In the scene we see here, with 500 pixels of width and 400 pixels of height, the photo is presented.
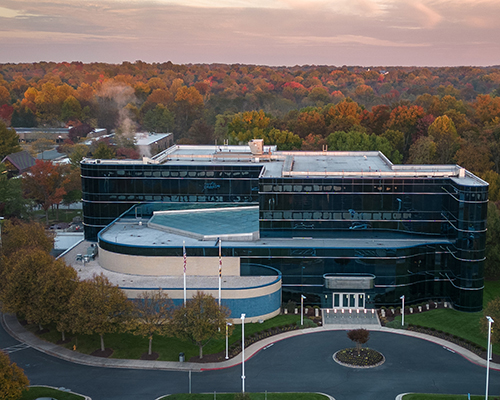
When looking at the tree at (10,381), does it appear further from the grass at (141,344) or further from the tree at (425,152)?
the tree at (425,152)

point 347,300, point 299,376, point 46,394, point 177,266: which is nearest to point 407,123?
point 347,300

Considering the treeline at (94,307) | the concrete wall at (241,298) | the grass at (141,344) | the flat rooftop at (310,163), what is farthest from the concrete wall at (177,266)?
the flat rooftop at (310,163)

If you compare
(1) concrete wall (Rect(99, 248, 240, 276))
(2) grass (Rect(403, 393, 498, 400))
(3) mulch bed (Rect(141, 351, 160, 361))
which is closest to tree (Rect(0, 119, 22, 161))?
(1) concrete wall (Rect(99, 248, 240, 276))

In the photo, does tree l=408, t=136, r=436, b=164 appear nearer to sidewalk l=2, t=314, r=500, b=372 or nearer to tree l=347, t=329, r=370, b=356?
sidewalk l=2, t=314, r=500, b=372

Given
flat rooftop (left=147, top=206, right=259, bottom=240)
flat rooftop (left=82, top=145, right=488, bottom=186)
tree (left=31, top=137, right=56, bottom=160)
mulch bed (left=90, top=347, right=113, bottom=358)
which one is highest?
flat rooftop (left=82, top=145, right=488, bottom=186)

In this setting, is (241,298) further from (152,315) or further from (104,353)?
(104,353)

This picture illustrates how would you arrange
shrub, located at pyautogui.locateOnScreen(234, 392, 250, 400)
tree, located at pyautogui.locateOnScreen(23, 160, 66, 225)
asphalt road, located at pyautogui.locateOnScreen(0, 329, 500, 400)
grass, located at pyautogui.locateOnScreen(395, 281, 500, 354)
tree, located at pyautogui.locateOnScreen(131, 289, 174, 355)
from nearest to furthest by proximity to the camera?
shrub, located at pyautogui.locateOnScreen(234, 392, 250, 400), asphalt road, located at pyautogui.locateOnScreen(0, 329, 500, 400), tree, located at pyautogui.locateOnScreen(131, 289, 174, 355), grass, located at pyautogui.locateOnScreen(395, 281, 500, 354), tree, located at pyautogui.locateOnScreen(23, 160, 66, 225)
